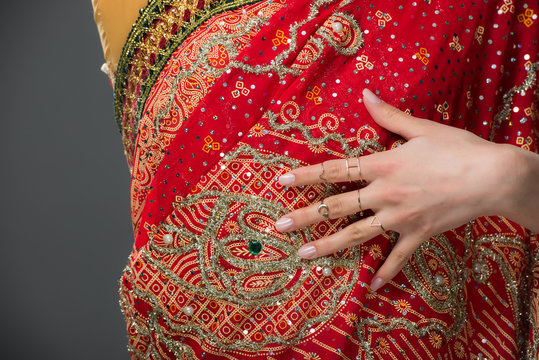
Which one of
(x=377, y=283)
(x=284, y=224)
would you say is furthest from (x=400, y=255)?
(x=284, y=224)

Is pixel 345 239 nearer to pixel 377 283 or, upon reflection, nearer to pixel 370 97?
pixel 377 283

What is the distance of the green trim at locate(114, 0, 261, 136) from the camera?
31.5 inches

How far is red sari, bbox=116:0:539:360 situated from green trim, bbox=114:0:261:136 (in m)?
0.03

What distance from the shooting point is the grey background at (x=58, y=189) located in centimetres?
132

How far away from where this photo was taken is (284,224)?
703 millimetres

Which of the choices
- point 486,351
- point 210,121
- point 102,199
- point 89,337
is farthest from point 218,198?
point 89,337

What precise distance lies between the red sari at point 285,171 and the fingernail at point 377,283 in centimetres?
1

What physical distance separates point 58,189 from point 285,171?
32.9 inches

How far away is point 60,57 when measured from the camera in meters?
1.33

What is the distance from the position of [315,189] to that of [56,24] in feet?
2.93

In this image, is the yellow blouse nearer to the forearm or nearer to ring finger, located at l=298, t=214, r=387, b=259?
ring finger, located at l=298, t=214, r=387, b=259

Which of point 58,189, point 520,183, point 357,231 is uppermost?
point 520,183

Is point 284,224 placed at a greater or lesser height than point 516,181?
lesser

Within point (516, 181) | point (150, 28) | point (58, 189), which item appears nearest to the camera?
point (516, 181)
